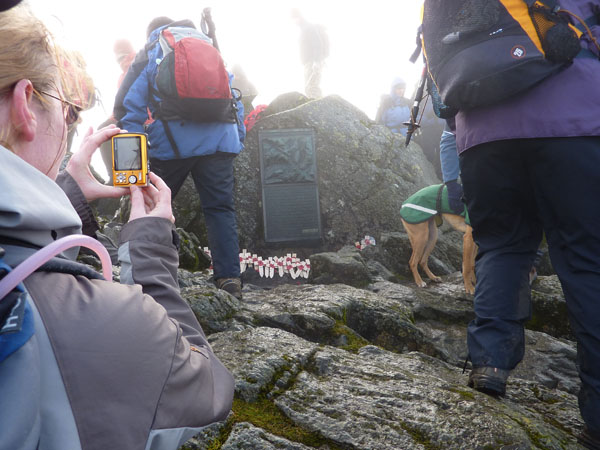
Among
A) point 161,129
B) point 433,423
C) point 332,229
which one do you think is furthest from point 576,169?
point 332,229

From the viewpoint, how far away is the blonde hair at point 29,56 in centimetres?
79

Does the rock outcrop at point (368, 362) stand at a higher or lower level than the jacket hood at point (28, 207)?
lower

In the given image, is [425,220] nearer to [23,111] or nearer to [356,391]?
[356,391]

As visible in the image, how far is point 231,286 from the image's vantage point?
3889 millimetres

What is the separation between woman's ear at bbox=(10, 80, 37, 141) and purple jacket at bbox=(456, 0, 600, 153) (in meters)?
1.71

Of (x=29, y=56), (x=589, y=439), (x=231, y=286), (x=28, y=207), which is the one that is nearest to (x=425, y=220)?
(x=231, y=286)

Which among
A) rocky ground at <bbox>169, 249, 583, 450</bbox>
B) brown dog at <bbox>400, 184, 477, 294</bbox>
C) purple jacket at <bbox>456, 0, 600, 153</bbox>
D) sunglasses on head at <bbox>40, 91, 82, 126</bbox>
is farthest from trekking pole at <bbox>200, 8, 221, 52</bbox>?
brown dog at <bbox>400, 184, 477, 294</bbox>

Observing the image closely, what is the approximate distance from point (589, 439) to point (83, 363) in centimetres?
181

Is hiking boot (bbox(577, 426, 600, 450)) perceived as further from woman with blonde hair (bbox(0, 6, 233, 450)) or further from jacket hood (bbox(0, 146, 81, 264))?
jacket hood (bbox(0, 146, 81, 264))

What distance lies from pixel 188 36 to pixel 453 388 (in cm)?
321

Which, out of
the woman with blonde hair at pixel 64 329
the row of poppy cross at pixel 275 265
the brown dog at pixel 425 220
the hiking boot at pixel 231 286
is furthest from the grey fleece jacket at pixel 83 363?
the row of poppy cross at pixel 275 265

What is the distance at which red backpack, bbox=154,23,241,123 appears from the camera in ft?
11.8

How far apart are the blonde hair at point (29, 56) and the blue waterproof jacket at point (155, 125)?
289 cm

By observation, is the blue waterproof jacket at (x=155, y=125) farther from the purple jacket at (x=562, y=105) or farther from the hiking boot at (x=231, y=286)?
the purple jacket at (x=562, y=105)
